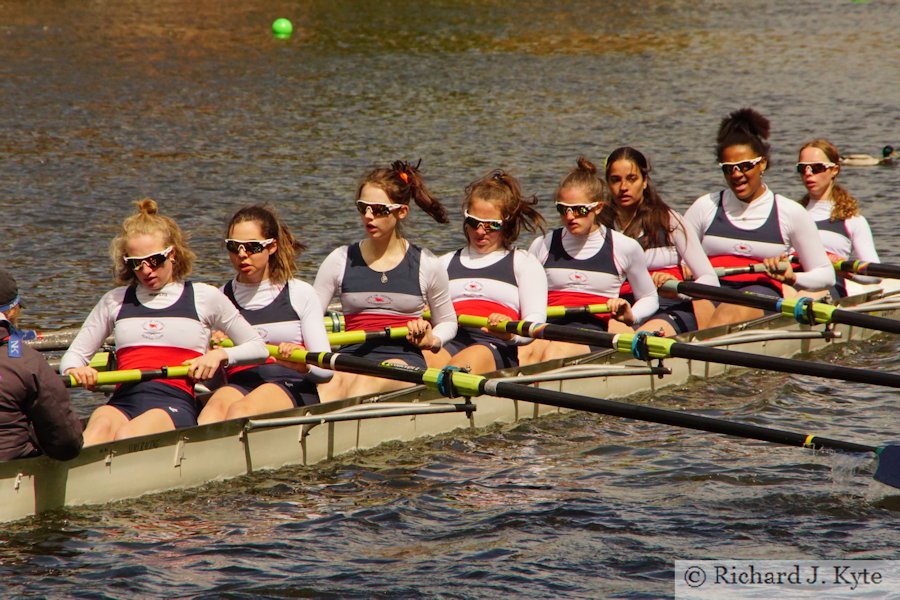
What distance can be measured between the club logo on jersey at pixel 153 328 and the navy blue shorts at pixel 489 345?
7.95ft

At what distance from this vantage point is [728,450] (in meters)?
9.14

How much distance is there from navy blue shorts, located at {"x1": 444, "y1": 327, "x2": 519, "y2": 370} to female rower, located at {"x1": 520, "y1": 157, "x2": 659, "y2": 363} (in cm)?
19

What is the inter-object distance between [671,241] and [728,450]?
2262 millimetres

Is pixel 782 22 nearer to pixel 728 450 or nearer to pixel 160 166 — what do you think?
pixel 160 166

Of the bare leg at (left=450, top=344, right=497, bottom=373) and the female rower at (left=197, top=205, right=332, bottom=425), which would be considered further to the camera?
the bare leg at (left=450, top=344, right=497, bottom=373)

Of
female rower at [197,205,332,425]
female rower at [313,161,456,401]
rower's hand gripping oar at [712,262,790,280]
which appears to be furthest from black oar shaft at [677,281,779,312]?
female rower at [197,205,332,425]

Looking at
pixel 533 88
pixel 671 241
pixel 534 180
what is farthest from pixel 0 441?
pixel 533 88

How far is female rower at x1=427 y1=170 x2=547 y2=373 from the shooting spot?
9.44m

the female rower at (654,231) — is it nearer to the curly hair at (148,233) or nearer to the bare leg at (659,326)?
the bare leg at (659,326)

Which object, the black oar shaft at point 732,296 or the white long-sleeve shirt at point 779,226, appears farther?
the white long-sleeve shirt at point 779,226

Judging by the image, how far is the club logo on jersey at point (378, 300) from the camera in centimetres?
898

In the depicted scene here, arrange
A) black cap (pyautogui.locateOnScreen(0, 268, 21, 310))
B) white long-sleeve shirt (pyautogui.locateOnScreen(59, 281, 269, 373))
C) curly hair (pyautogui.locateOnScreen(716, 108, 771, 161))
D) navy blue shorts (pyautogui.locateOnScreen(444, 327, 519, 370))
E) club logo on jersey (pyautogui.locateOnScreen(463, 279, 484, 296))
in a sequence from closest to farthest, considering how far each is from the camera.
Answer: black cap (pyautogui.locateOnScreen(0, 268, 21, 310))
white long-sleeve shirt (pyautogui.locateOnScreen(59, 281, 269, 373))
navy blue shorts (pyautogui.locateOnScreen(444, 327, 519, 370))
club logo on jersey (pyautogui.locateOnScreen(463, 279, 484, 296))
curly hair (pyautogui.locateOnScreen(716, 108, 771, 161))

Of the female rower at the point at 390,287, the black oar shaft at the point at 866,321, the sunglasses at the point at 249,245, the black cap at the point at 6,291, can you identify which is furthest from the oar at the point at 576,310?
the black cap at the point at 6,291

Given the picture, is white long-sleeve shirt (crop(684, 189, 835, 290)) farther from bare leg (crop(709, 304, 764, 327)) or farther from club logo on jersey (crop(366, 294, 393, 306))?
club logo on jersey (crop(366, 294, 393, 306))
